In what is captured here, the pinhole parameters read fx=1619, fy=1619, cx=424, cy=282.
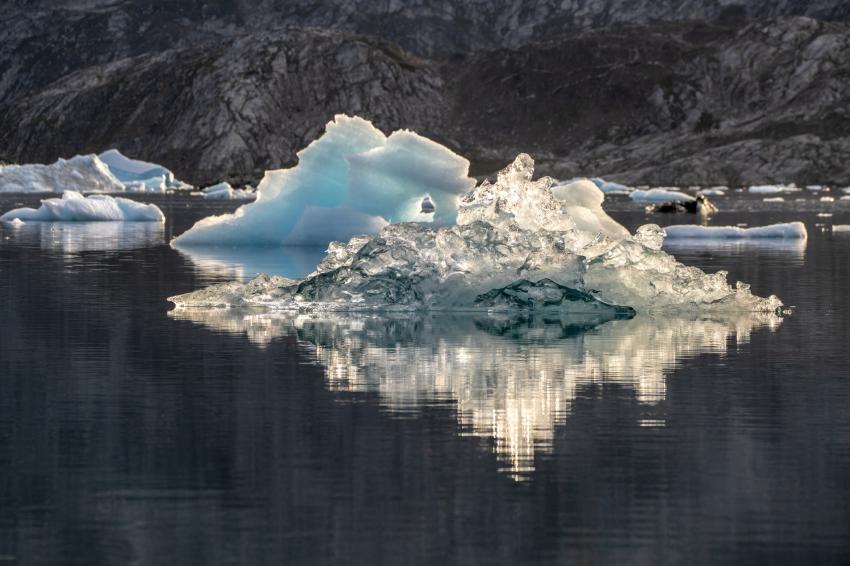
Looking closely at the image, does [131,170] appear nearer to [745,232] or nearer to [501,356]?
[745,232]

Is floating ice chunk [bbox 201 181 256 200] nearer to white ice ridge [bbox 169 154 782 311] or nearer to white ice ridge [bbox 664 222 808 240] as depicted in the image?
white ice ridge [bbox 664 222 808 240]

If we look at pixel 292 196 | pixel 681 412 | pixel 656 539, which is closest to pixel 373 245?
pixel 681 412

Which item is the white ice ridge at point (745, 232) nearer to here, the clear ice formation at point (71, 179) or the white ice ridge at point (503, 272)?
the white ice ridge at point (503, 272)

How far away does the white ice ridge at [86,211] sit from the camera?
63188 mm

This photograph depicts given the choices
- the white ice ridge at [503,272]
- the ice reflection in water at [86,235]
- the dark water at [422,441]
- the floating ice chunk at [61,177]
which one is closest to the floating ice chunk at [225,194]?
the floating ice chunk at [61,177]

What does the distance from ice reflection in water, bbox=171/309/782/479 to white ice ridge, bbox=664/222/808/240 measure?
24463mm

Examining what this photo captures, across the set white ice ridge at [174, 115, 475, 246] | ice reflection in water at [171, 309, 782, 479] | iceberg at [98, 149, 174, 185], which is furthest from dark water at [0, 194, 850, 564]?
iceberg at [98, 149, 174, 185]

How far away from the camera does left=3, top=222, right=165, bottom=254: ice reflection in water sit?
4246 cm

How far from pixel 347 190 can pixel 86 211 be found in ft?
86.7

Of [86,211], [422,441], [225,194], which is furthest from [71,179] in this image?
[422,441]

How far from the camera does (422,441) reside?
1198 cm

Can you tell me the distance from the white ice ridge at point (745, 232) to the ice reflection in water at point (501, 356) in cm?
2446

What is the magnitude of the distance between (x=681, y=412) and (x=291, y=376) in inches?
162

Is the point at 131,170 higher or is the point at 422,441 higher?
the point at 131,170
